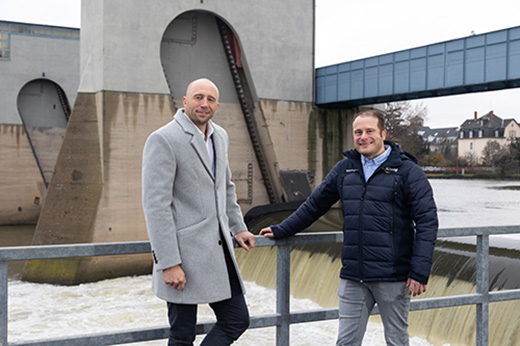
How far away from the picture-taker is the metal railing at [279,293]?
2.46 meters

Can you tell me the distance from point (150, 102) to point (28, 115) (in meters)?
13.2

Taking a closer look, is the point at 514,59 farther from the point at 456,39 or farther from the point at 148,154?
the point at 148,154

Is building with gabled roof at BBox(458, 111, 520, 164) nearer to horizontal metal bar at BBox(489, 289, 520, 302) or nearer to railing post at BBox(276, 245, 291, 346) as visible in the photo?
horizontal metal bar at BBox(489, 289, 520, 302)

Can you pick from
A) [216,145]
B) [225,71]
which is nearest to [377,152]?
[216,145]

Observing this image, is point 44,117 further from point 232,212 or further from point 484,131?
point 484,131

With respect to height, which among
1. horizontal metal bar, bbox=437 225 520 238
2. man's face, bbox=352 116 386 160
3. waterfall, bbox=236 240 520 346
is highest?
man's face, bbox=352 116 386 160

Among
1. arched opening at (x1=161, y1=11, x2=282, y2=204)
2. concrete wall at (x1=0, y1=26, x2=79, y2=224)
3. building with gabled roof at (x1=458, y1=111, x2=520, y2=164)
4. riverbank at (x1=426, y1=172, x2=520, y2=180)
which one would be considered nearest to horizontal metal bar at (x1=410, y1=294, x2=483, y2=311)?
arched opening at (x1=161, y1=11, x2=282, y2=204)

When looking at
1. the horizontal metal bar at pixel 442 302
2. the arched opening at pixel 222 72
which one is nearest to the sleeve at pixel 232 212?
the horizontal metal bar at pixel 442 302

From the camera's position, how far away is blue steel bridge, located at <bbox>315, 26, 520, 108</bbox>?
14.1m

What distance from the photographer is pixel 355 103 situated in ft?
64.6

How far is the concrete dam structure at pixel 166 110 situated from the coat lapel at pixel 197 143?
511 inches

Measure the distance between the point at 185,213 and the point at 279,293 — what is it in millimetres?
778

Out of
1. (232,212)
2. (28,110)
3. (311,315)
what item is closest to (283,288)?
(311,315)

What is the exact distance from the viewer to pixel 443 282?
964 centimetres
